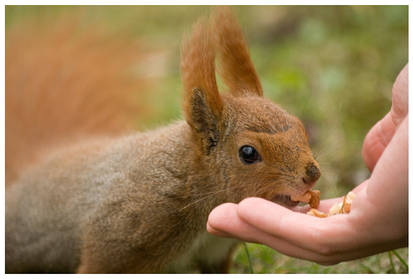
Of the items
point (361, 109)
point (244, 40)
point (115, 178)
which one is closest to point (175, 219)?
point (115, 178)

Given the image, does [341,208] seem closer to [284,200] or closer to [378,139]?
[284,200]

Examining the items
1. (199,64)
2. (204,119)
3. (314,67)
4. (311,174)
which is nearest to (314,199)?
(311,174)

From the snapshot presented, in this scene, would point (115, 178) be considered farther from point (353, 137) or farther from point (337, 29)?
point (337, 29)

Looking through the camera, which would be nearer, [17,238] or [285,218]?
[285,218]

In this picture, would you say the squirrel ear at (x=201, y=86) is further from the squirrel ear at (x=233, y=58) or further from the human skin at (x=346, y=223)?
the human skin at (x=346, y=223)

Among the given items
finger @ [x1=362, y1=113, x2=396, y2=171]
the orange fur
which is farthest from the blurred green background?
the orange fur

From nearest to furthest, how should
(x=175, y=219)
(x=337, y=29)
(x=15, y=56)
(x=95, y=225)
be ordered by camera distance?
(x=175, y=219)
(x=95, y=225)
(x=15, y=56)
(x=337, y=29)

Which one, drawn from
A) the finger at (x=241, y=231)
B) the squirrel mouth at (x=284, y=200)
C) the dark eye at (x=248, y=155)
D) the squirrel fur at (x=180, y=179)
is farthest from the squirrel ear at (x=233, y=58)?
the finger at (x=241, y=231)

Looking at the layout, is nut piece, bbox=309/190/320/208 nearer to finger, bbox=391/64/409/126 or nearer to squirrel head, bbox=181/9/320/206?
squirrel head, bbox=181/9/320/206
